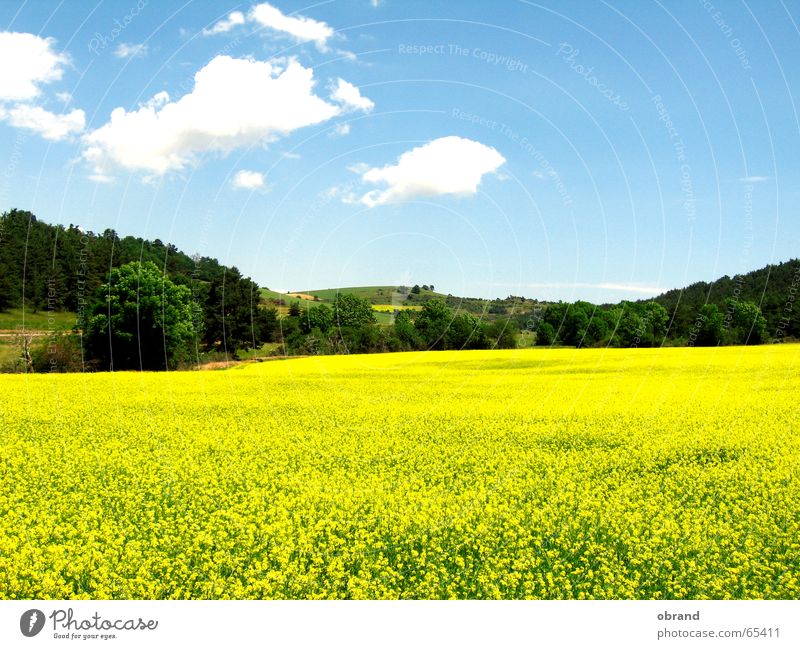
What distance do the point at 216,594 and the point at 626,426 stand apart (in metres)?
14.5

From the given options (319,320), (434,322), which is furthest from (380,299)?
(434,322)

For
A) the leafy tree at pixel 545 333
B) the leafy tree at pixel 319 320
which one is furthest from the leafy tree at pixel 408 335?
the leafy tree at pixel 545 333

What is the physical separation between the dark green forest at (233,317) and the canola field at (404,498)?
20891 millimetres

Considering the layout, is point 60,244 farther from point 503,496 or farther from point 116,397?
point 503,496

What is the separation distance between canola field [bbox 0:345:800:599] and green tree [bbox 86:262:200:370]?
23493mm

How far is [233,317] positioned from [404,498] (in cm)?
6772

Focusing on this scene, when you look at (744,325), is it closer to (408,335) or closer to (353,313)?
(408,335)

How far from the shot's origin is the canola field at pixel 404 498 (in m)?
8.56

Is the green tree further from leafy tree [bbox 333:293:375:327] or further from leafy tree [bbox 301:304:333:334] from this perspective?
leafy tree [bbox 301:304:333:334]

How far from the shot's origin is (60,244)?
213 feet

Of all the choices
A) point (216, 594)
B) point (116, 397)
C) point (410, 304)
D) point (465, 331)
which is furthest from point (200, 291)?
point (216, 594)

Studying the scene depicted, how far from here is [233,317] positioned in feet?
250

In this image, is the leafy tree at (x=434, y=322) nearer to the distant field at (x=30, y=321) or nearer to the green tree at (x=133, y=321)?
the green tree at (x=133, y=321)
